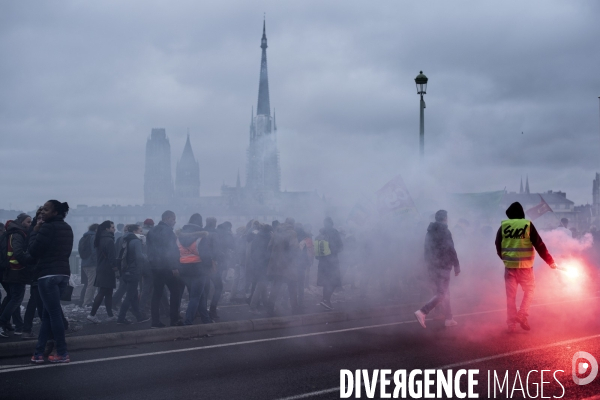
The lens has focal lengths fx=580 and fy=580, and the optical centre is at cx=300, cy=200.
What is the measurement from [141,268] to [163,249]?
2037 mm

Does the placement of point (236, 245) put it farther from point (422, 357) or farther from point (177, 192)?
point (177, 192)

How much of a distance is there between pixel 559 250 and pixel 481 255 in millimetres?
1743

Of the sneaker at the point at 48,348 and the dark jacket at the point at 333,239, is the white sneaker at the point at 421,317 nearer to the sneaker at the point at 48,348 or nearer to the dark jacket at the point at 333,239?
the dark jacket at the point at 333,239

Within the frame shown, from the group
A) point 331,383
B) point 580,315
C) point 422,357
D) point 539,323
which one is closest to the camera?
point 331,383

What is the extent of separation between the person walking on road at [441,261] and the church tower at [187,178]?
152021mm

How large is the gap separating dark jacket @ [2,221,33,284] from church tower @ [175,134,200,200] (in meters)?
152

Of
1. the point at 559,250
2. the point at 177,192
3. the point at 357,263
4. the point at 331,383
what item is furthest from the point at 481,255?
the point at 177,192

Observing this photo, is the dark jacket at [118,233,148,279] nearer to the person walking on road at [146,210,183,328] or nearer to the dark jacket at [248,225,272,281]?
Answer: the person walking on road at [146,210,183,328]

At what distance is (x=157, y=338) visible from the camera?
300 inches

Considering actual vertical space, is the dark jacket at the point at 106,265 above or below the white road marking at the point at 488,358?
above

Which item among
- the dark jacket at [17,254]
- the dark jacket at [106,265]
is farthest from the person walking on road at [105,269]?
the dark jacket at [17,254]

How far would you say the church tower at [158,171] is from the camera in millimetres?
159050

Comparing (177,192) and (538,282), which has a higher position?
(177,192)

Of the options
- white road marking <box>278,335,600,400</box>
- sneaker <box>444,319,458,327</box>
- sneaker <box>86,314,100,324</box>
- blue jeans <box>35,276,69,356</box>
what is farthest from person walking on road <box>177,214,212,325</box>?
white road marking <box>278,335,600,400</box>
